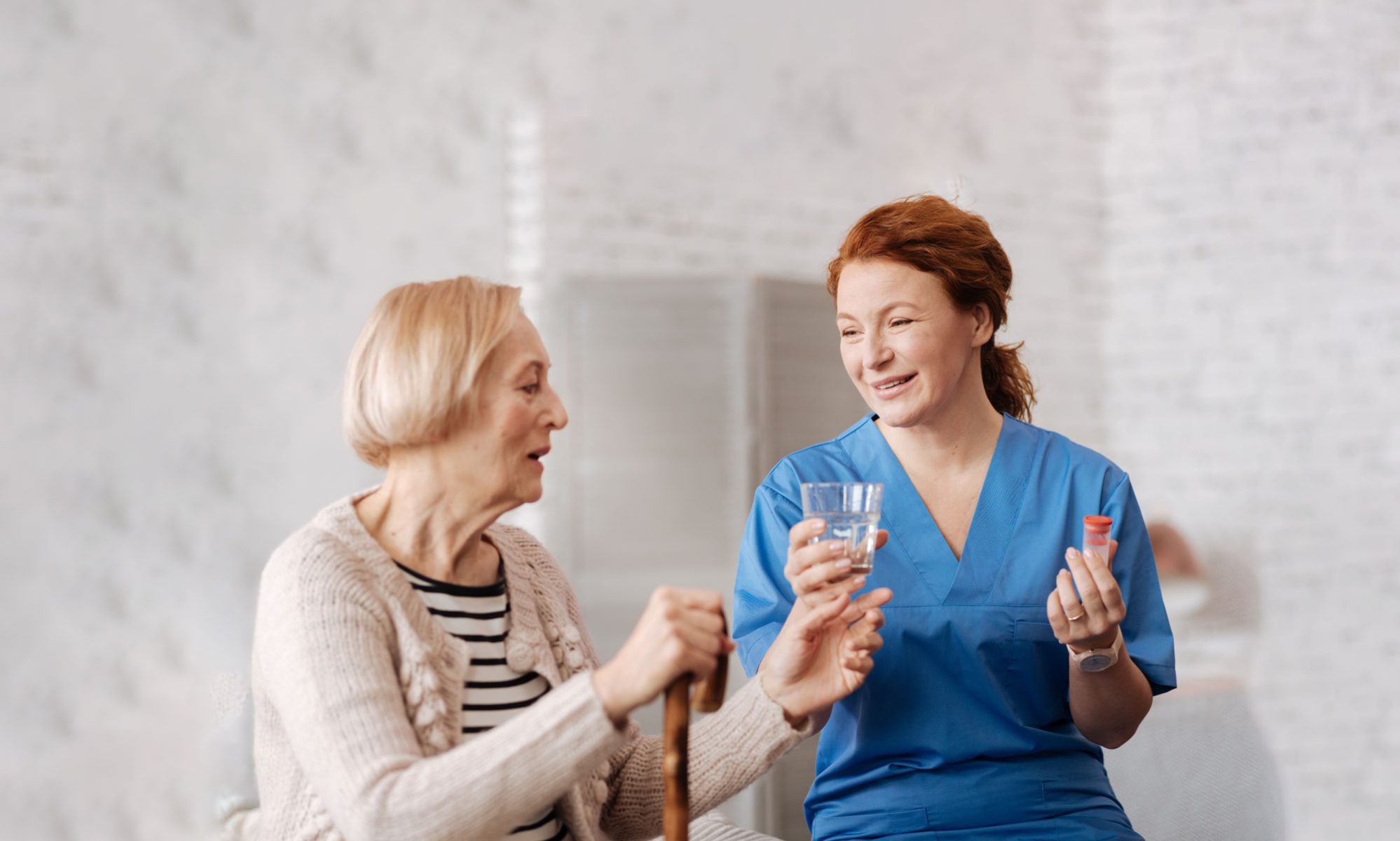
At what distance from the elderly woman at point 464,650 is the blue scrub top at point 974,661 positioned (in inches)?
8.5

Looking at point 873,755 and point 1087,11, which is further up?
point 1087,11

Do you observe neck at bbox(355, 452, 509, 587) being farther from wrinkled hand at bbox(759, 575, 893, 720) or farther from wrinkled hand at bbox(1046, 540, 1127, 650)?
wrinkled hand at bbox(1046, 540, 1127, 650)

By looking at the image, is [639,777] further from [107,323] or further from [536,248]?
[536,248]

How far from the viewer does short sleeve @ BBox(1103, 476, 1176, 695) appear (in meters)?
1.86

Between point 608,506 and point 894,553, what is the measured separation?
2117 mm

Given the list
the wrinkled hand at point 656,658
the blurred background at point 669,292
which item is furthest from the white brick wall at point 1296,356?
the wrinkled hand at point 656,658

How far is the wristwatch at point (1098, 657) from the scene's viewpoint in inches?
67.0

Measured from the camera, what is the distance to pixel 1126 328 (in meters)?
4.98

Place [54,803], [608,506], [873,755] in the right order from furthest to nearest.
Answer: [608,506], [54,803], [873,755]

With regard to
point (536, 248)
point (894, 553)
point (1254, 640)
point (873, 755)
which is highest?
point (536, 248)

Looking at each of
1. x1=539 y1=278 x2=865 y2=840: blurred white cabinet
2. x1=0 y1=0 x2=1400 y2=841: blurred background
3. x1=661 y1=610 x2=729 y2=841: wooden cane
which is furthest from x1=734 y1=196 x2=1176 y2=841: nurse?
x1=539 y1=278 x2=865 y2=840: blurred white cabinet

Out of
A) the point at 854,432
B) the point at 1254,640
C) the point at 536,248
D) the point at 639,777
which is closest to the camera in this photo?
the point at 639,777

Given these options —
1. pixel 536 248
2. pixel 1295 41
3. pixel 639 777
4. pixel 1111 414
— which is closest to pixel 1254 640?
pixel 1111 414

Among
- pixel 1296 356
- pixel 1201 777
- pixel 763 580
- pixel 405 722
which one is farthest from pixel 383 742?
pixel 1296 356
